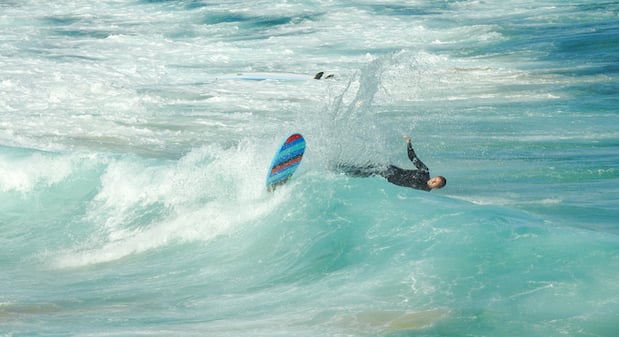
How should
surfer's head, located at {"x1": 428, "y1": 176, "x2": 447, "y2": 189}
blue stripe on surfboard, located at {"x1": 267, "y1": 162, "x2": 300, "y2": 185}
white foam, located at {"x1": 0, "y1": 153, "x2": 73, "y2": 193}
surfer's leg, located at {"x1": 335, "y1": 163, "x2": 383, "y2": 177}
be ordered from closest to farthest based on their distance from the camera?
surfer's head, located at {"x1": 428, "y1": 176, "x2": 447, "y2": 189} → blue stripe on surfboard, located at {"x1": 267, "y1": 162, "x2": 300, "y2": 185} → surfer's leg, located at {"x1": 335, "y1": 163, "x2": 383, "y2": 177} → white foam, located at {"x1": 0, "y1": 153, "x2": 73, "y2": 193}

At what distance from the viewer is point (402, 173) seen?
10812 millimetres

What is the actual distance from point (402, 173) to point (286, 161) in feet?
4.22

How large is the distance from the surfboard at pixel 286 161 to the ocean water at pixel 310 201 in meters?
0.15

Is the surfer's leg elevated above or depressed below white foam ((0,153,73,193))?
above

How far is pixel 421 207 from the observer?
32.1ft

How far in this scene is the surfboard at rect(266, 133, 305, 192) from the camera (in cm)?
1079

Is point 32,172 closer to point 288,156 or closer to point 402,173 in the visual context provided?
point 288,156

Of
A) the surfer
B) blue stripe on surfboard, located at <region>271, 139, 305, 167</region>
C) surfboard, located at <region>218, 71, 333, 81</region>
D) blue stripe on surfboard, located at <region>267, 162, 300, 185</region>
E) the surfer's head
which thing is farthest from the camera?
surfboard, located at <region>218, 71, 333, 81</region>

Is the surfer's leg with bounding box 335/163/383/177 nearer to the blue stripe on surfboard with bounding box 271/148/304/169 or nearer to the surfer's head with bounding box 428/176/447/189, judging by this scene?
the blue stripe on surfboard with bounding box 271/148/304/169

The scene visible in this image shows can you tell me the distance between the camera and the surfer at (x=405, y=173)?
1065 centimetres

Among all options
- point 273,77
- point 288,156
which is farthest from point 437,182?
point 273,77

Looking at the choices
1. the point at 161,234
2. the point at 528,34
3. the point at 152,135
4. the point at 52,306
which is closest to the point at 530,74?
the point at 528,34

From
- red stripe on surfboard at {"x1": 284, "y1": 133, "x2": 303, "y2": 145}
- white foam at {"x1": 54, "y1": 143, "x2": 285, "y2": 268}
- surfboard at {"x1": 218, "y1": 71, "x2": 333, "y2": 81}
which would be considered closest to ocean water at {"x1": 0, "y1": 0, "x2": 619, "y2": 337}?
white foam at {"x1": 54, "y1": 143, "x2": 285, "y2": 268}

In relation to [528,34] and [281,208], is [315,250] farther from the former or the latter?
[528,34]
